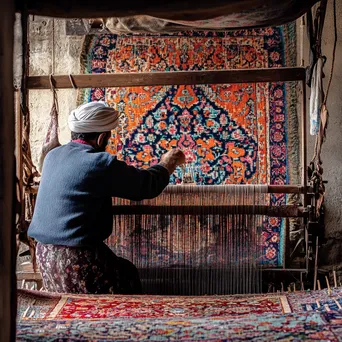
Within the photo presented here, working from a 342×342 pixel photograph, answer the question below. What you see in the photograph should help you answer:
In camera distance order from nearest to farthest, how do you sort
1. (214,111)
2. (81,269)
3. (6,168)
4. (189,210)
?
(6,168)
(81,269)
(189,210)
(214,111)

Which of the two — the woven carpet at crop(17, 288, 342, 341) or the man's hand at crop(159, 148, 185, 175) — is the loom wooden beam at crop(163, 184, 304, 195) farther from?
the woven carpet at crop(17, 288, 342, 341)

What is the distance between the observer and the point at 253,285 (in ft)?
12.2

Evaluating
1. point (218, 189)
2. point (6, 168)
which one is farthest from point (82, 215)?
point (6, 168)

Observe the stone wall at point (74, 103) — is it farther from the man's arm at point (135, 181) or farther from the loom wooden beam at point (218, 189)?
the man's arm at point (135, 181)

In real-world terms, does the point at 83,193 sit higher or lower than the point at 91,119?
lower

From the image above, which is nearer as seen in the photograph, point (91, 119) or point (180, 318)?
point (180, 318)

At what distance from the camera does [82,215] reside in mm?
3146

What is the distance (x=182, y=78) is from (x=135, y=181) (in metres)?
0.84

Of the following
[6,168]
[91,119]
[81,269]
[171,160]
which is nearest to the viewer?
[6,168]

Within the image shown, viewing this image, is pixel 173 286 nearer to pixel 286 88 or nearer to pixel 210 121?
pixel 210 121

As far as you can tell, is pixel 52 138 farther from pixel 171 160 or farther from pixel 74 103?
pixel 74 103

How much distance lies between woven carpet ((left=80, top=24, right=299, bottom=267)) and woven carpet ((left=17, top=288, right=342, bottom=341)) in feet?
4.92

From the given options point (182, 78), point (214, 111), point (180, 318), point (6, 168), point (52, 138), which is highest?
point (182, 78)

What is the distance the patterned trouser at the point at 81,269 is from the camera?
10.3 ft
